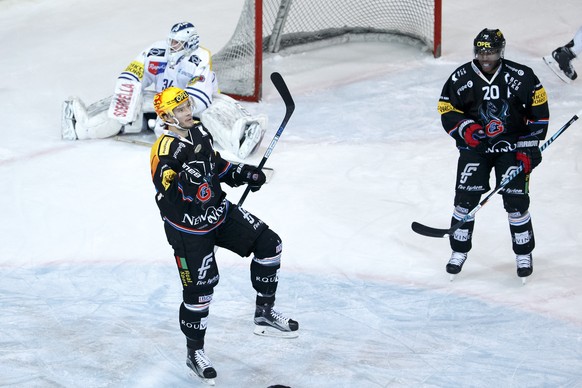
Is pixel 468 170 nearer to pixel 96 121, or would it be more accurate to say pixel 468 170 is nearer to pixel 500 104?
pixel 500 104

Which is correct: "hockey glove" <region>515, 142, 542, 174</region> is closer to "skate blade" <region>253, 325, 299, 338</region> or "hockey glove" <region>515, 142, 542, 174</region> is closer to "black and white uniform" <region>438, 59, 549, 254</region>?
"black and white uniform" <region>438, 59, 549, 254</region>

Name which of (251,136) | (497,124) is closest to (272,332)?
(497,124)

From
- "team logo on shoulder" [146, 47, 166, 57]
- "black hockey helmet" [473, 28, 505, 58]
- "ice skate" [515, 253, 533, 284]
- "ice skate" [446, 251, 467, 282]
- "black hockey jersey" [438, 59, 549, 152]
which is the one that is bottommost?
"ice skate" [446, 251, 467, 282]

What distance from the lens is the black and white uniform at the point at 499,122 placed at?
4.87 metres

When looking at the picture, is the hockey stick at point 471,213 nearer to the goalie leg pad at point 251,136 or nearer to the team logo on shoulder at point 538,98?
the team logo on shoulder at point 538,98

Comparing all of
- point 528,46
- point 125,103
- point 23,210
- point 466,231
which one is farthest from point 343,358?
point 528,46

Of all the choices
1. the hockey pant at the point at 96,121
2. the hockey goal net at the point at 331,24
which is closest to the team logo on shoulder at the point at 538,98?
the hockey pant at the point at 96,121

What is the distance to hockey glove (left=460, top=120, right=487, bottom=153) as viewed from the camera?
16.1ft

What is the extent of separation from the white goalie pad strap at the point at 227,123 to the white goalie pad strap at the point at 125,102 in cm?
44

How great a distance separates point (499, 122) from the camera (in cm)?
495

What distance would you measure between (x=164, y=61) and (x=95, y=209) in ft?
4.14

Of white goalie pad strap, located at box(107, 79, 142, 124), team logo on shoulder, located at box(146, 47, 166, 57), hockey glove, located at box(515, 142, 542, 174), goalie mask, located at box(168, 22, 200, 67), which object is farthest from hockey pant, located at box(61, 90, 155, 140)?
hockey glove, located at box(515, 142, 542, 174)

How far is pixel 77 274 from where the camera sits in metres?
5.47

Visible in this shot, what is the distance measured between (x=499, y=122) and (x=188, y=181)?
1.57m
